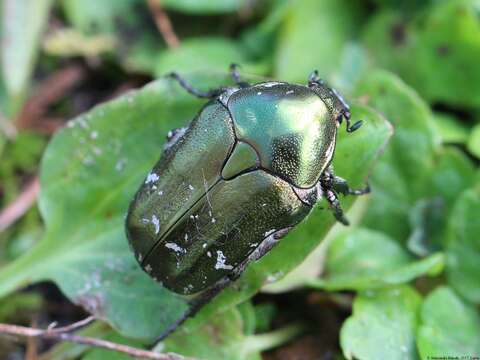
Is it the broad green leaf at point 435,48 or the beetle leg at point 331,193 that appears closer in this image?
the beetle leg at point 331,193

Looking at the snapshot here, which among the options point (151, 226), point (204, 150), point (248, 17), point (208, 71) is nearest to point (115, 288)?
point (151, 226)

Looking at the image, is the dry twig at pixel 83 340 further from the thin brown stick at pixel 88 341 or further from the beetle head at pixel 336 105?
the beetle head at pixel 336 105

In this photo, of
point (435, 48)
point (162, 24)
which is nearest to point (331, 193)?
point (435, 48)

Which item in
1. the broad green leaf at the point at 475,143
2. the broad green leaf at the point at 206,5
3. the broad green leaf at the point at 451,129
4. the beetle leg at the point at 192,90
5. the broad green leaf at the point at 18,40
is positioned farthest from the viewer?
the broad green leaf at the point at 206,5

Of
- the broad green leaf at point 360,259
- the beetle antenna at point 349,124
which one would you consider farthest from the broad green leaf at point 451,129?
the beetle antenna at point 349,124

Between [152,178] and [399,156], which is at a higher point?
[152,178]

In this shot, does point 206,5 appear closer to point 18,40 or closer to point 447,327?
point 18,40

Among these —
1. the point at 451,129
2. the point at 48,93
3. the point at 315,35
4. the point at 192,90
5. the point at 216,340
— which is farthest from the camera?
the point at 48,93
